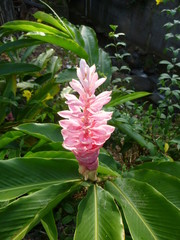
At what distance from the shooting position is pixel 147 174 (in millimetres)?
1140

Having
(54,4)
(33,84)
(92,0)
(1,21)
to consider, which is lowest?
(33,84)

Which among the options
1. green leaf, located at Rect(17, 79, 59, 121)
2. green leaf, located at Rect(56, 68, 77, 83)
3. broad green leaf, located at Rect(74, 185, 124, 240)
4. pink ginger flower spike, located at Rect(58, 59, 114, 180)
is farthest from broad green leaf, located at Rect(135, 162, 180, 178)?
green leaf, located at Rect(17, 79, 59, 121)

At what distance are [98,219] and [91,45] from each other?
119 cm

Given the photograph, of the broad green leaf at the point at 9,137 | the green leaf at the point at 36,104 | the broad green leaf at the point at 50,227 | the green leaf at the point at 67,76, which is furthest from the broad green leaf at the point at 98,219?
the green leaf at the point at 36,104

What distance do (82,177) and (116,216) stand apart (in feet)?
0.78

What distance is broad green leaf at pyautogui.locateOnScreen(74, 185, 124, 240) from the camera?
2.84ft

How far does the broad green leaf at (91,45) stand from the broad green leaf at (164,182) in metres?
0.81

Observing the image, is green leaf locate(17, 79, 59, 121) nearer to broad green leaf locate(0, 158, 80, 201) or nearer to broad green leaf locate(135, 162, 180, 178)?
broad green leaf locate(0, 158, 80, 201)

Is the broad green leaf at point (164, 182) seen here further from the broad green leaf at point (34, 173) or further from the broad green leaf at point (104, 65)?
the broad green leaf at point (104, 65)

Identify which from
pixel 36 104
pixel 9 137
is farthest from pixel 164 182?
pixel 36 104

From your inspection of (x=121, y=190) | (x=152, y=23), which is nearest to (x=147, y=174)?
(x=121, y=190)

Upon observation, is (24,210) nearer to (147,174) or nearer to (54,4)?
(147,174)

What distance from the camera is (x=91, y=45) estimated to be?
175 centimetres

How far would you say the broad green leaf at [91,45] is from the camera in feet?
5.50
